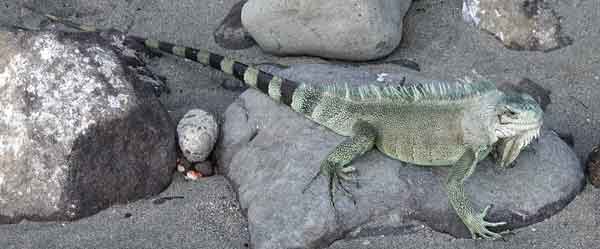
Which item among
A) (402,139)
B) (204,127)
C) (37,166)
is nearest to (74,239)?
(37,166)

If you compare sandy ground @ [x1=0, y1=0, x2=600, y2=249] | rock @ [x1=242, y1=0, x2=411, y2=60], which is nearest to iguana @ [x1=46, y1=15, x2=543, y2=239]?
sandy ground @ [x1=0, y1=0, x2=600, y2=249]

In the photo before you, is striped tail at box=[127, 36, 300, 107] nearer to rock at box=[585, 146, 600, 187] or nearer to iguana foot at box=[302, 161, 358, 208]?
iguana foot at box=[302, 161, 358, 208]

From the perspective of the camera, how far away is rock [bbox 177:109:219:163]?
4223 millimetres

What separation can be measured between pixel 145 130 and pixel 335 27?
67.3 inches

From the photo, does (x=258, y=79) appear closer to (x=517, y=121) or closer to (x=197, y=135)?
(x=197, y=135)

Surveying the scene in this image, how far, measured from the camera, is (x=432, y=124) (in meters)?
3.79

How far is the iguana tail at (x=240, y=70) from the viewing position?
4.36 m

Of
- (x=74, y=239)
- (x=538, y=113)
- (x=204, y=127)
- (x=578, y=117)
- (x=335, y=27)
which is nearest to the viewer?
(x=538, y=113)

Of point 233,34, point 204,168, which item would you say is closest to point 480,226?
point 204,168

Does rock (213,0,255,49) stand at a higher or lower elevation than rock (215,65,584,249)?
higher

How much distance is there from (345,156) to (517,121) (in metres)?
0.95

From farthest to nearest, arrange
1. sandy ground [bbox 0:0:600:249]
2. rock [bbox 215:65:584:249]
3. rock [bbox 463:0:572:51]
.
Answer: rock [bbox 463:0:572:51]
sandy ground [bbox 0:0:600:249]
rock [bbox 215:65:584:249]

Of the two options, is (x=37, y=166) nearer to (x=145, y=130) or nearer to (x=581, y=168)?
(x=145, y=130)

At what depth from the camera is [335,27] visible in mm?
5031
